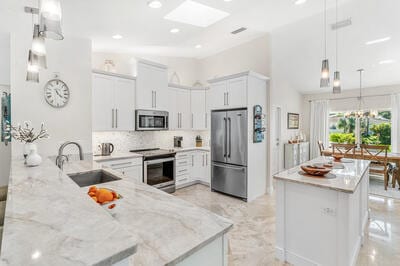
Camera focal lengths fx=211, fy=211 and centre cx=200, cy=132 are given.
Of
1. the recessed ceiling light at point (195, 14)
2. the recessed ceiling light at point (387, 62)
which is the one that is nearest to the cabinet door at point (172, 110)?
the recessed ceiling light at point (195, 14)

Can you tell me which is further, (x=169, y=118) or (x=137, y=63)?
(x=169, y=118)

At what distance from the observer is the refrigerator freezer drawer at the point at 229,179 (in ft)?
13.4

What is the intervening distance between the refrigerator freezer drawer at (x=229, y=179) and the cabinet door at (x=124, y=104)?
198 cm

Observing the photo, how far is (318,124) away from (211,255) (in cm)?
769

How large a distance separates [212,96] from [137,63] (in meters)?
1.68

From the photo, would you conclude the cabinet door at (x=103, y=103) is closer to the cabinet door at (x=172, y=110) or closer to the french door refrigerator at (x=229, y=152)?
the cabinet door at (x=172, y=110)

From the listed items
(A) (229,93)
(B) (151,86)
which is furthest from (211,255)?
(B) (151,86)

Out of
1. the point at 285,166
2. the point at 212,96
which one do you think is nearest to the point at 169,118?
the point at 212,96

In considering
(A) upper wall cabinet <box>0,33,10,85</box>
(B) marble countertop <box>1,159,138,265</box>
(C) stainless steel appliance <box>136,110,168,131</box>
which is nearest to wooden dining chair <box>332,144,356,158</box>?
(C) stainless steel appliance <box>136,110,168,131</box>

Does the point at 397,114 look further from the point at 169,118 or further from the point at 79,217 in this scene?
the point at 79,217

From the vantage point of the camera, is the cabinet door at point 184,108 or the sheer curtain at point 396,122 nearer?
the cabinet door at point 184,108

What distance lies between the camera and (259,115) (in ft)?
13.7

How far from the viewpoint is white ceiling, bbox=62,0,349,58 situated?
268cm

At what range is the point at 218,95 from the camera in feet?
14.8
